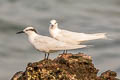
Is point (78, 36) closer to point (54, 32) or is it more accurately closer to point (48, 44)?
point (54, 32)

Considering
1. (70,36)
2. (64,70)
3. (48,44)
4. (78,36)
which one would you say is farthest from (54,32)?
(64,70)

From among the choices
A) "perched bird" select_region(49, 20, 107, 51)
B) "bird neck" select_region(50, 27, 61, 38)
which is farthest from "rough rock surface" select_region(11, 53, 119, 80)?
"bird neck" select_region(50, 27, 61, 38)

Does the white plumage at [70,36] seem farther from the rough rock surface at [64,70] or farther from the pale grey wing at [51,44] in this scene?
the rough rock surface at [64,70]

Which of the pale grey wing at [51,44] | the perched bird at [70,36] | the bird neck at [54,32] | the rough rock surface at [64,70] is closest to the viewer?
the rough rock surface at [64,70]

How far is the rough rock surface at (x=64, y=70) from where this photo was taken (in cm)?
912

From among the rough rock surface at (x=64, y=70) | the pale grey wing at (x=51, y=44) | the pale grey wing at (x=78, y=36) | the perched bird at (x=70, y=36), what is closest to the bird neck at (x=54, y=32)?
the perched bird at (x=70, y=36)

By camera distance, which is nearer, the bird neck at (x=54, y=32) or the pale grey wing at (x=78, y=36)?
the pale grey wing at (x=78, y=36)

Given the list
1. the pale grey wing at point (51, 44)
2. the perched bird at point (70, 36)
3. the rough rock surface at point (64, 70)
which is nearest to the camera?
the rough rock surface at point (64, 70)

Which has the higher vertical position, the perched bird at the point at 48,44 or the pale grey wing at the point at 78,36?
the pale grey wing at the point at 78,36

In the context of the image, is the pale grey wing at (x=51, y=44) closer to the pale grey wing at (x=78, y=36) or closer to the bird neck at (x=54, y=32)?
the bird neck at (x=54, y=32)

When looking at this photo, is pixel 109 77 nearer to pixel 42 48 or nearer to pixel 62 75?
pixel 62 75

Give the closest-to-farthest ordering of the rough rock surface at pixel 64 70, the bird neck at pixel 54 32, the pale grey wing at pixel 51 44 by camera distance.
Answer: the rough rock surface at pixel 64 70, the pale grey wing at pixel 51 44, the bird neck at pixel 54 32

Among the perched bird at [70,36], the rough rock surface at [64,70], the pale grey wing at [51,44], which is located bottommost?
the rough rock surface at [64,70]

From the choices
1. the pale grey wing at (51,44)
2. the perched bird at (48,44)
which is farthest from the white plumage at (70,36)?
the pale grey wing at (51,44)
